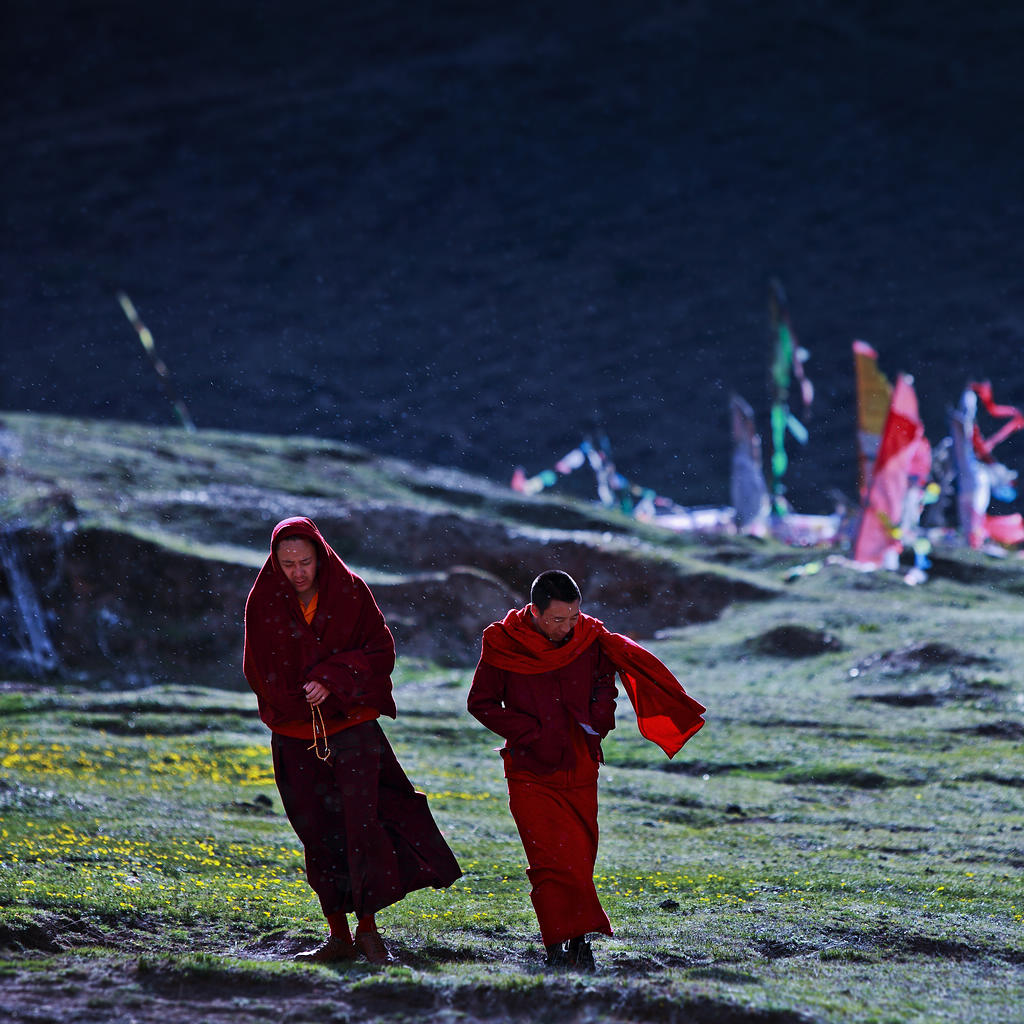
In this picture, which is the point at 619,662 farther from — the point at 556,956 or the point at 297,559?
the point at 297,559

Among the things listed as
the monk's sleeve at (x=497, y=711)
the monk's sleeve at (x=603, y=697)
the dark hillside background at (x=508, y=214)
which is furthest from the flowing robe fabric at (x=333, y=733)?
the dark hillside background at (x=508, y=214)

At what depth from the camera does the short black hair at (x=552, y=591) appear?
514 centimetres

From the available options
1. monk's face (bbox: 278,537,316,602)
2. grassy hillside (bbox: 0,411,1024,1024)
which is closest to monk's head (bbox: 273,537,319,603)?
monk's face (bbox: 278,537,316,602)

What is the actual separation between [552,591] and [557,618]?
4.4 inches

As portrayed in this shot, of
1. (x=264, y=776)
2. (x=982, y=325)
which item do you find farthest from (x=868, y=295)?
(x=264, y=776)

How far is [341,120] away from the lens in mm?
58031

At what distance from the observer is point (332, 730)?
5262mm

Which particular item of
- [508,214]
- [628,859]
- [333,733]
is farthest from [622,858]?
[508,214]

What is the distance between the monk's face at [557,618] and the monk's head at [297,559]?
3.06 feet

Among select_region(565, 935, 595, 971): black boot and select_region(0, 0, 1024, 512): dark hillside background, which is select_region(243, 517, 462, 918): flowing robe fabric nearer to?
select_region(565, 935, 595, 971): black boot

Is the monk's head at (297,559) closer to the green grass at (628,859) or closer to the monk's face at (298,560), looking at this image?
the monk's face at (298,560)

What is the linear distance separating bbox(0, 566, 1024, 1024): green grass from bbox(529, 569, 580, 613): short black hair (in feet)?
4.76

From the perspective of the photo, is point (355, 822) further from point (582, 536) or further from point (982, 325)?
point (982, 325)

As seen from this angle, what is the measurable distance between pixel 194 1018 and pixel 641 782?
725 centimetres
